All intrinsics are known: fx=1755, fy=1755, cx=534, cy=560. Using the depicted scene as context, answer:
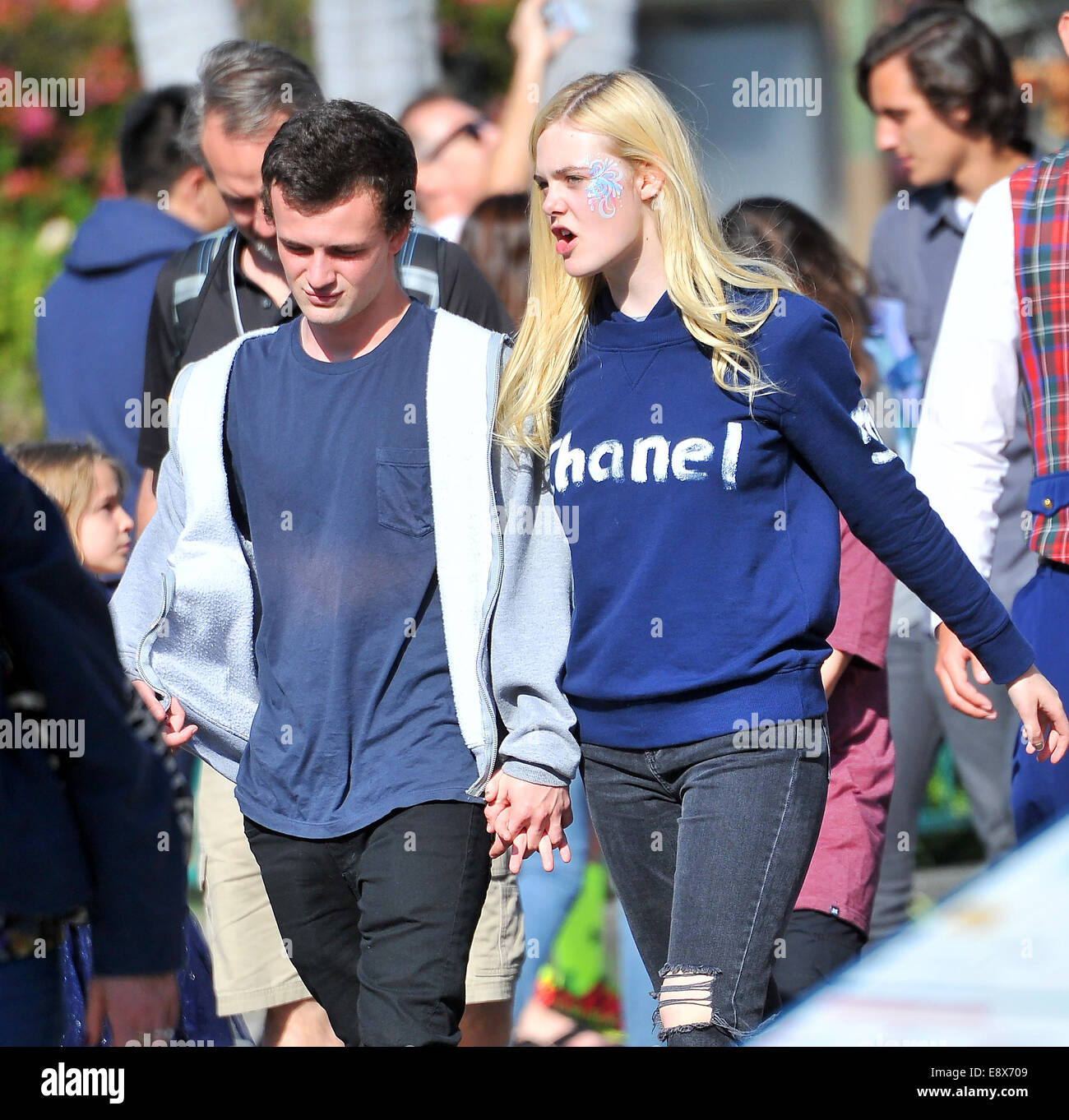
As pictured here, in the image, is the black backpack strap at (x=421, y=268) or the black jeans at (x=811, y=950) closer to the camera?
the black jeans at (x=811, y=950)

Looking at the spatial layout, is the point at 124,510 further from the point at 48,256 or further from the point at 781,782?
the point at 48,256

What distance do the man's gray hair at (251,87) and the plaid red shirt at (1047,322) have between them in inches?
58.7

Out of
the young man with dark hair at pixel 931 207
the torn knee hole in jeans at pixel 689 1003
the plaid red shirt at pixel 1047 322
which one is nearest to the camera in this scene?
the torn knee hole in jeans at pixel 689 1003

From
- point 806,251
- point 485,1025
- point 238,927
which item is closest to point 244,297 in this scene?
point 806,251

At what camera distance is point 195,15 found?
6688mm

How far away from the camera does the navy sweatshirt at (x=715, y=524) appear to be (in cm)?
280

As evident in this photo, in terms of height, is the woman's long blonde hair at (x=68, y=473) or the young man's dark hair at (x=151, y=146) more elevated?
the young man's dark hair at (x=151, y=146)

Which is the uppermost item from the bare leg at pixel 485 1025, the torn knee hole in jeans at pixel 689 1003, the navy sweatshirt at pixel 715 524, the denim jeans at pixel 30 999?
the navy sweatshirt at pixel 715 524

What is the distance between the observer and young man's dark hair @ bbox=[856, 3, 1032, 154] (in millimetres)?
4617

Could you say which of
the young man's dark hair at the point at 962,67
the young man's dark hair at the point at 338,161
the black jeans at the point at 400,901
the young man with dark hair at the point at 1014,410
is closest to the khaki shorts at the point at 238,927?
the black jeans at the point at 400,901

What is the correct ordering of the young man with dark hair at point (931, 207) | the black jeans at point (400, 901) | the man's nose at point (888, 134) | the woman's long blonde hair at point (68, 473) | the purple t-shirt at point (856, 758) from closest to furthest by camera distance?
the black jeans at point (400, 901) < the purple t-shirt at point (856, 758) < the woman's long blonde hair at point (68, 473) < the young man with dark hair at point (931, 207) < the man's nose at point (888, 134)

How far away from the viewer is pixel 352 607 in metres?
2.90

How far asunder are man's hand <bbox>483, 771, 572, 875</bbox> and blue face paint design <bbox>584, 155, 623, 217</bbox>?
0.95m

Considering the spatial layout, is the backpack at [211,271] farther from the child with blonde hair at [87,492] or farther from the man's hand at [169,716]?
the man's hand at [169,716]
